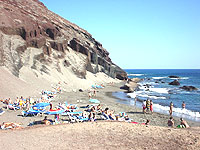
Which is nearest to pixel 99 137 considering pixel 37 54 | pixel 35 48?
pixel 37 54

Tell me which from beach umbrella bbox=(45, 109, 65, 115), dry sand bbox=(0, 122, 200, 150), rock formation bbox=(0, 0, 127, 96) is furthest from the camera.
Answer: rock formation bbox=(0, 0, 127, 96)

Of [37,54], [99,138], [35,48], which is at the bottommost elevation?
[99,138]

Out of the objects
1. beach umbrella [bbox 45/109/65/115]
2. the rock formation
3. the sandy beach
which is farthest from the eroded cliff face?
the sandy beach

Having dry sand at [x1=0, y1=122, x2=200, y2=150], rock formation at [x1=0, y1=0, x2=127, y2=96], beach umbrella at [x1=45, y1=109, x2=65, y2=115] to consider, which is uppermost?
rock formation at [x1=0, y1=0, x2=127, y2=96]

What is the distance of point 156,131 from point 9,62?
2723cm

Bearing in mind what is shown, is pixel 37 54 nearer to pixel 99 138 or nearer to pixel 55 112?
pixel 55 112

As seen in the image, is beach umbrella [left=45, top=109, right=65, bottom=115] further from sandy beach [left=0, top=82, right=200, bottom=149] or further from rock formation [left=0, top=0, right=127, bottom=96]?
rock formation [left=0, top=0, right=127, bottom=96]

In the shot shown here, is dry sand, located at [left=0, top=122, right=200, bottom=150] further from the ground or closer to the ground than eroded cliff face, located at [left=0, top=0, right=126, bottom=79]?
closer to the ground

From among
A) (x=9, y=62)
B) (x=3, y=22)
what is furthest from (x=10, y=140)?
(x=3, y=22)

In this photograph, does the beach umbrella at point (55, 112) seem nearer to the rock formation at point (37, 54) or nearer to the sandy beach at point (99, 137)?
the sandy beach at point (99, 137)

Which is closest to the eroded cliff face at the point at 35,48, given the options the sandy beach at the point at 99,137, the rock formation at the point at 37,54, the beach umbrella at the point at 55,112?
the rock formation at the point at 37,54

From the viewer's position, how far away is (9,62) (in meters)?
→ 31.2

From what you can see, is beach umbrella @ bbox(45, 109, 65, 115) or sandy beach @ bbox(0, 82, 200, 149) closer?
sandy beach @ bbox(0, 82, 200, 149)

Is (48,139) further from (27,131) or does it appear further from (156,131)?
(156,131)
